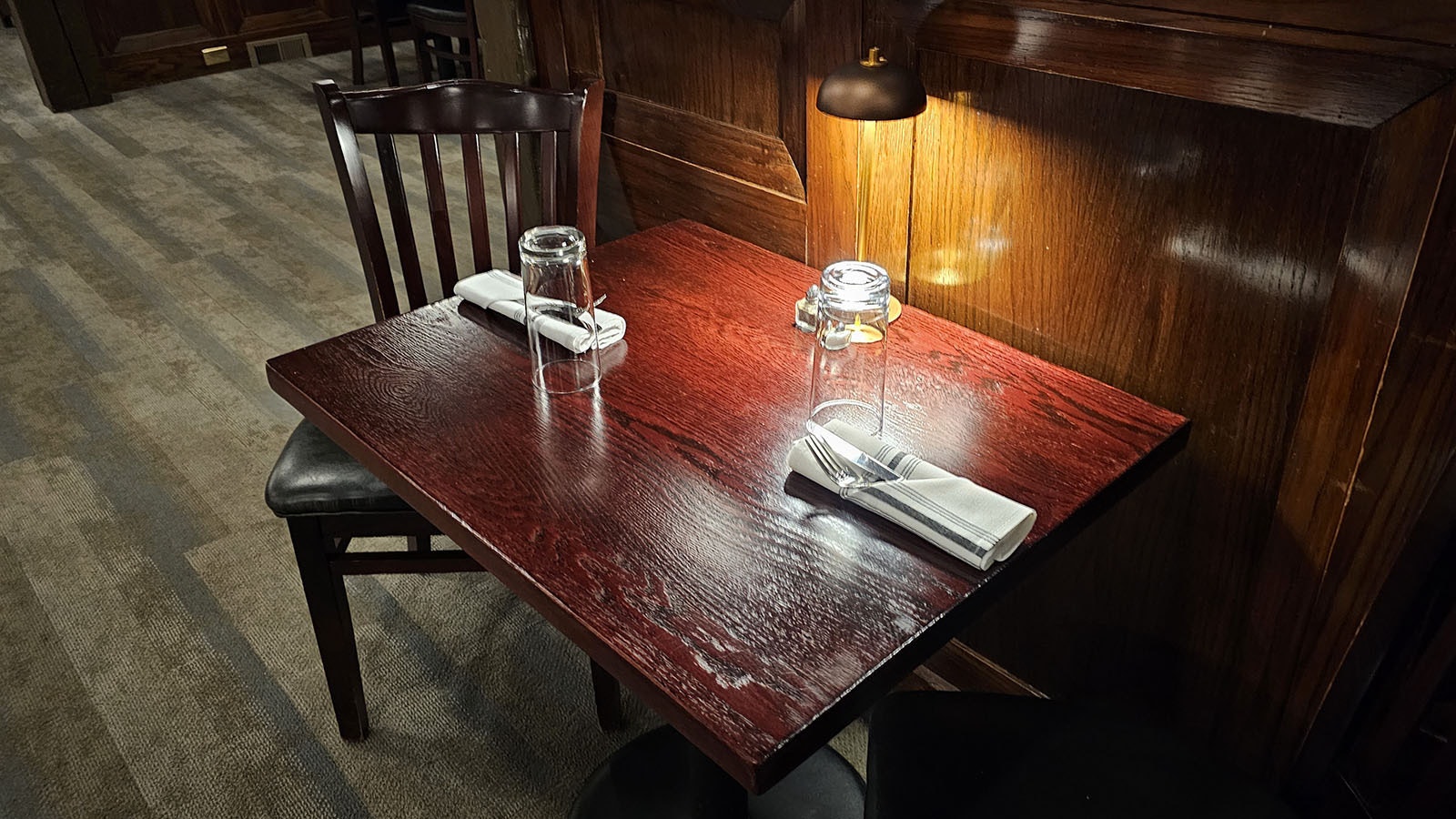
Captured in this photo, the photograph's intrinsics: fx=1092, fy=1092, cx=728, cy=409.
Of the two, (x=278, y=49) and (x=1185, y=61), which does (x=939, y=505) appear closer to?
(x=1185, y=61)

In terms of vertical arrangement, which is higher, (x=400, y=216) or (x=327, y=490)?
(x=400, y=216)

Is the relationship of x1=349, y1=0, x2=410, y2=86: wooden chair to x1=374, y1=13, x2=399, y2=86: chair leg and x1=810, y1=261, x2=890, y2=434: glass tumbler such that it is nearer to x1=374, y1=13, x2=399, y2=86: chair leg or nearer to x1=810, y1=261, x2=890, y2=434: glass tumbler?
x1=374, y1=13, x2=399, y2=86: chair leg

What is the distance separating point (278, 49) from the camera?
5.83 metres

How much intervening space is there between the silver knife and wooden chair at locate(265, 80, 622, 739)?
1.85 ft

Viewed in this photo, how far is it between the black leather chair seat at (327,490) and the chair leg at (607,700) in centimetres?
42

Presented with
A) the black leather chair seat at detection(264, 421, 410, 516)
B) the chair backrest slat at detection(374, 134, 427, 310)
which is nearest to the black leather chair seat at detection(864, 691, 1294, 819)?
the black leather chair seat at detection(264, 421, 410, 516)

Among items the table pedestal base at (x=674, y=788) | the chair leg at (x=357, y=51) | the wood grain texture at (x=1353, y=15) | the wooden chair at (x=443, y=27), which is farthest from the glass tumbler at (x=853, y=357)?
the chair leg at (x=357, y=51)

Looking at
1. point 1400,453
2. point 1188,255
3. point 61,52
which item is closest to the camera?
point 1400,453

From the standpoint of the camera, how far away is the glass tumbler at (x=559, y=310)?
140cm

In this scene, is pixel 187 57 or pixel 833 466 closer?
pixel 833 466

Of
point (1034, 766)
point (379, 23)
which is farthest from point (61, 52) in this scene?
point (1034, 766)

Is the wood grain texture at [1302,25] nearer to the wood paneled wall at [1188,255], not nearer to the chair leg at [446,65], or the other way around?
the wood paneled wall at [1188,255]

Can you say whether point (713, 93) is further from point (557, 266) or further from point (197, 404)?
point (197, 404)

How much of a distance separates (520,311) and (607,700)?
67 cm
